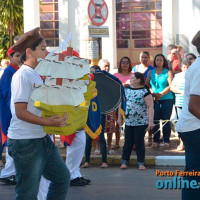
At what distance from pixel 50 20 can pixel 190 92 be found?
17.0 m

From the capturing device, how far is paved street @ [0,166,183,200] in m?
7.49

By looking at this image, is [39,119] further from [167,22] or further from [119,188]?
[167,22]

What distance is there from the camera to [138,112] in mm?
9305

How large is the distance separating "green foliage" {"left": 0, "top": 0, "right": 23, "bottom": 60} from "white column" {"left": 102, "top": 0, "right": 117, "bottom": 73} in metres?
3.18

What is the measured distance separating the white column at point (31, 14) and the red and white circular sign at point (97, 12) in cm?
934

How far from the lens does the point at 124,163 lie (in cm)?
959

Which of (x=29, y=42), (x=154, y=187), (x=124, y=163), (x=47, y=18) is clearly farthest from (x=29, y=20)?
(x=29, y=42)

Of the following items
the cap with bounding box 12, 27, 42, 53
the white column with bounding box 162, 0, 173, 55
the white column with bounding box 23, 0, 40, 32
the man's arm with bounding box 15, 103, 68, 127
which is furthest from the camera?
the white column with bounding box 23, 0, 40, 32

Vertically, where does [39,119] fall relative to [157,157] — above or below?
above

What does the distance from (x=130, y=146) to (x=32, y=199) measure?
4.71m

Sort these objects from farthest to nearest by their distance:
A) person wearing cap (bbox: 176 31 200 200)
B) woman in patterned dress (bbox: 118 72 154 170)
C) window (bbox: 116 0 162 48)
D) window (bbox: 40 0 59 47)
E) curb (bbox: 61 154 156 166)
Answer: window (bbox: 40 0 59 47)
window (bbox: 116 0 162 48)
curb (bbox: 61 154 156 166)
woman in patterned dress (bbox: 118 72 154 170)
person wearing cap (bbox: 176 31 200 200)

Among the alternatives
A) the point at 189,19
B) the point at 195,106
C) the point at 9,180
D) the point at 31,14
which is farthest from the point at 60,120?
the point at 31,14

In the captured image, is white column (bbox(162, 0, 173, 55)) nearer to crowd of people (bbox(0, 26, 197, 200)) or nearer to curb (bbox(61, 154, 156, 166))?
crowd of people (bbox(0, 26, 197, 200))

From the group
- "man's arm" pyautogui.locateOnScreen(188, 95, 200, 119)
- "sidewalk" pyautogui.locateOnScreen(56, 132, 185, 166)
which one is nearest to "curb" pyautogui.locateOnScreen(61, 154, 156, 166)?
"sidewalk" pyautogui.locateOnScreen(56, 132, 185, 166)
